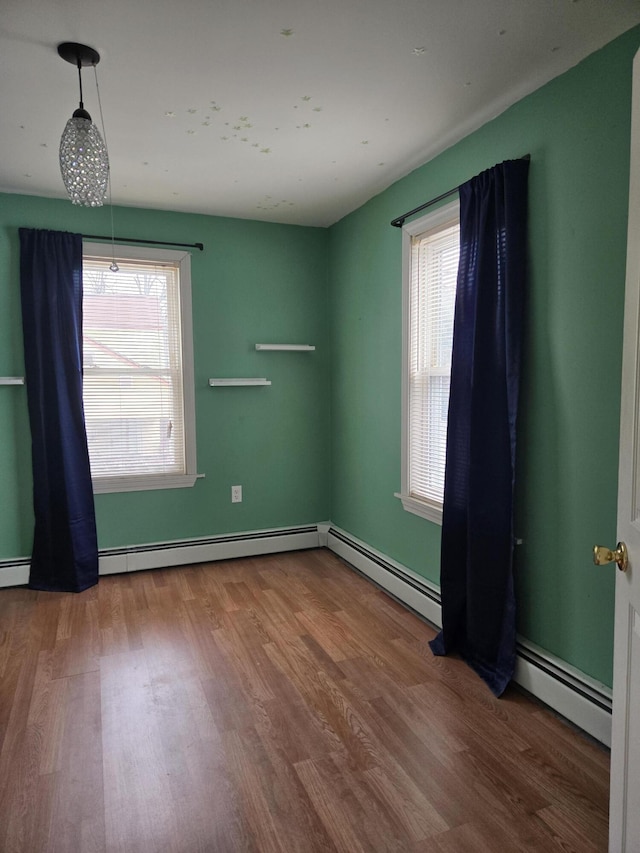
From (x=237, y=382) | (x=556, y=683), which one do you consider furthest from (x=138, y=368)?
(x=556, y=683)

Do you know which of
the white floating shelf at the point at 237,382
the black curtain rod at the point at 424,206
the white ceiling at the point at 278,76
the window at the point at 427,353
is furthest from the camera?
the white floating shelf at the point at 237,382

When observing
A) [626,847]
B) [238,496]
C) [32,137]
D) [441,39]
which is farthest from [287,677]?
[32,137]

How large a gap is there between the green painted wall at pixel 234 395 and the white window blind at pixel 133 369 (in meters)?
0.15

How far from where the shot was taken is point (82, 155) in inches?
68.0

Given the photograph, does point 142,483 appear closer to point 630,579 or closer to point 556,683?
point 556,683

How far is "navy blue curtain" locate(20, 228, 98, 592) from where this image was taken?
3.29 m

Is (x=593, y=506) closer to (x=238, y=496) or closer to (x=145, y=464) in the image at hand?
(x=238, y=496)

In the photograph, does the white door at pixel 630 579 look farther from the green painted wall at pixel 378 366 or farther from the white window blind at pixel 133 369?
the white window blind at pixel 133 369

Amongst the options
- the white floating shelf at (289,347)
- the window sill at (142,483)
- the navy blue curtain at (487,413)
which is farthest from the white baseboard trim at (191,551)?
the navy blue curtain at (487,413)

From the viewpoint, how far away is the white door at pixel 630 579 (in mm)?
1229

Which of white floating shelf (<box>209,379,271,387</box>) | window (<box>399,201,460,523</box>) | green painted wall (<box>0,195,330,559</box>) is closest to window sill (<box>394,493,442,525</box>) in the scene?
window (<box>399,201,460,523</box>)

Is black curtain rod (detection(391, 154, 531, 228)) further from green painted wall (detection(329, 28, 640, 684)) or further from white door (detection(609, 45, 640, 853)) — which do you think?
white door (detection(609, 45, 640, 853))

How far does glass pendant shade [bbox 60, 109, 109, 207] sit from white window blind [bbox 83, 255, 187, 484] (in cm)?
183

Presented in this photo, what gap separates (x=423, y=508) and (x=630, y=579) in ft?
5.67
